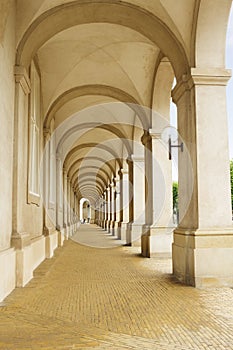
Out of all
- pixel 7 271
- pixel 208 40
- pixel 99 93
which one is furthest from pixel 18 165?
pixel 99 93

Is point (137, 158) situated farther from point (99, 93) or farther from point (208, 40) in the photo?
point (208, 40)

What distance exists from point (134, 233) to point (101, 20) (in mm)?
9851

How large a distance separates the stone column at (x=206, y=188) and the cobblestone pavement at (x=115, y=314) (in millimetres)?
442

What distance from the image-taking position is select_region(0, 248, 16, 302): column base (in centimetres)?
638

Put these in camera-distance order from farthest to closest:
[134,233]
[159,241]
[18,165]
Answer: [134,233] < [159,241] < [18,165]

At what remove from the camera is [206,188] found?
7.86m

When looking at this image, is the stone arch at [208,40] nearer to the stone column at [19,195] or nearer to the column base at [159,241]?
the stone column at [19,195]

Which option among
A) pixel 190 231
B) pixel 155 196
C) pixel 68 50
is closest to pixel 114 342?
pixel 190 231

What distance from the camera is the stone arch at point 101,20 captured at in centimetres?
835

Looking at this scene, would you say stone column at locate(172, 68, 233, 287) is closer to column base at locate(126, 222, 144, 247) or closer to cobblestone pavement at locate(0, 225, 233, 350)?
cobblestone pavement at locate(0, 225, 233, 350)

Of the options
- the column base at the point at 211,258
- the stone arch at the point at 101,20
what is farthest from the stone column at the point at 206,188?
the stone arch at the point at 101,20

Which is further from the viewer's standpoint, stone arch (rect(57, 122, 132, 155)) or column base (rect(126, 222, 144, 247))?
stone arch (rect(57, 122, 132, 155))

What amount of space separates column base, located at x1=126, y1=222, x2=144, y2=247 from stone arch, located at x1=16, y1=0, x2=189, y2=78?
9.07 m

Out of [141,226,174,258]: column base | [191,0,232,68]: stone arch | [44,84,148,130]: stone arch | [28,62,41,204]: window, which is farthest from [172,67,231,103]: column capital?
[141,226,174,258]: column base
